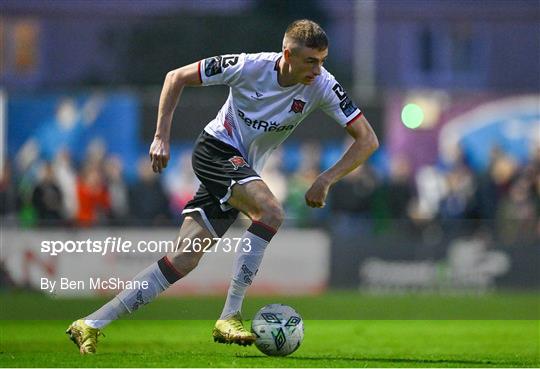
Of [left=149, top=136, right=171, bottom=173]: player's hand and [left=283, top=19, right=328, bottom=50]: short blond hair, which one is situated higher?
[left=283, top=19, right=328, bottom=50]: short blond hair

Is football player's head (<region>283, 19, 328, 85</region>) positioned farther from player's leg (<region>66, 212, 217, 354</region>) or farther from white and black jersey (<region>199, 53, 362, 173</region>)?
player's leg (<region>66, 212, 217, 354</region>)

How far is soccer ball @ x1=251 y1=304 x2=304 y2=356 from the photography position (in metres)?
9.30

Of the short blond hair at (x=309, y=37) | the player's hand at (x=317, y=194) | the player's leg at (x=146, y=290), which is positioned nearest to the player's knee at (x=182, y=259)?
the player's leg at (x=146, y=290)

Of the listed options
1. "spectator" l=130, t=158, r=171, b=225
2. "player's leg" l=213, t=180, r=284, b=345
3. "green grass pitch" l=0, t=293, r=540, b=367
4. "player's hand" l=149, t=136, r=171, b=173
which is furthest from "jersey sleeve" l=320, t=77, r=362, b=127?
"spectator" l=130, t=158, r=171, b=225

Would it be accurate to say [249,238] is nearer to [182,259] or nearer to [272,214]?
[272,214]

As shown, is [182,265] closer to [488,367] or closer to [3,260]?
[488,367]

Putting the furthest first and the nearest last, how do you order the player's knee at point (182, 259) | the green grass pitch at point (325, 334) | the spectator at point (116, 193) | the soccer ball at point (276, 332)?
1. the spectator at point (116, 193)
2. the player's knee at point (182, 259)
3. the soccer ball at point (276, 332)
4. the green grass pitch at point (325, 334)

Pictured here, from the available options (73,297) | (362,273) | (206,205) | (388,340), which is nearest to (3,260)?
(73,297)

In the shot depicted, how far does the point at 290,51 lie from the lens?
9305 mm

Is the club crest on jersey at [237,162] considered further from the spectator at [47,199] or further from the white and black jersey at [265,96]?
the spectator at [47,199]

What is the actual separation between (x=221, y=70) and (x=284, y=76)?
0.47 meters

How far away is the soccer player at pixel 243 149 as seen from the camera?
927 centimetres

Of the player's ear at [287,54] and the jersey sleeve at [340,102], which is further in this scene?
the jersey sleeve at [340,102]

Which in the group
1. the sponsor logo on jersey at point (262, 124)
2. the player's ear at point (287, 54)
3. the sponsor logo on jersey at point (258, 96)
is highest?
the player's ear at point (287, 54)
